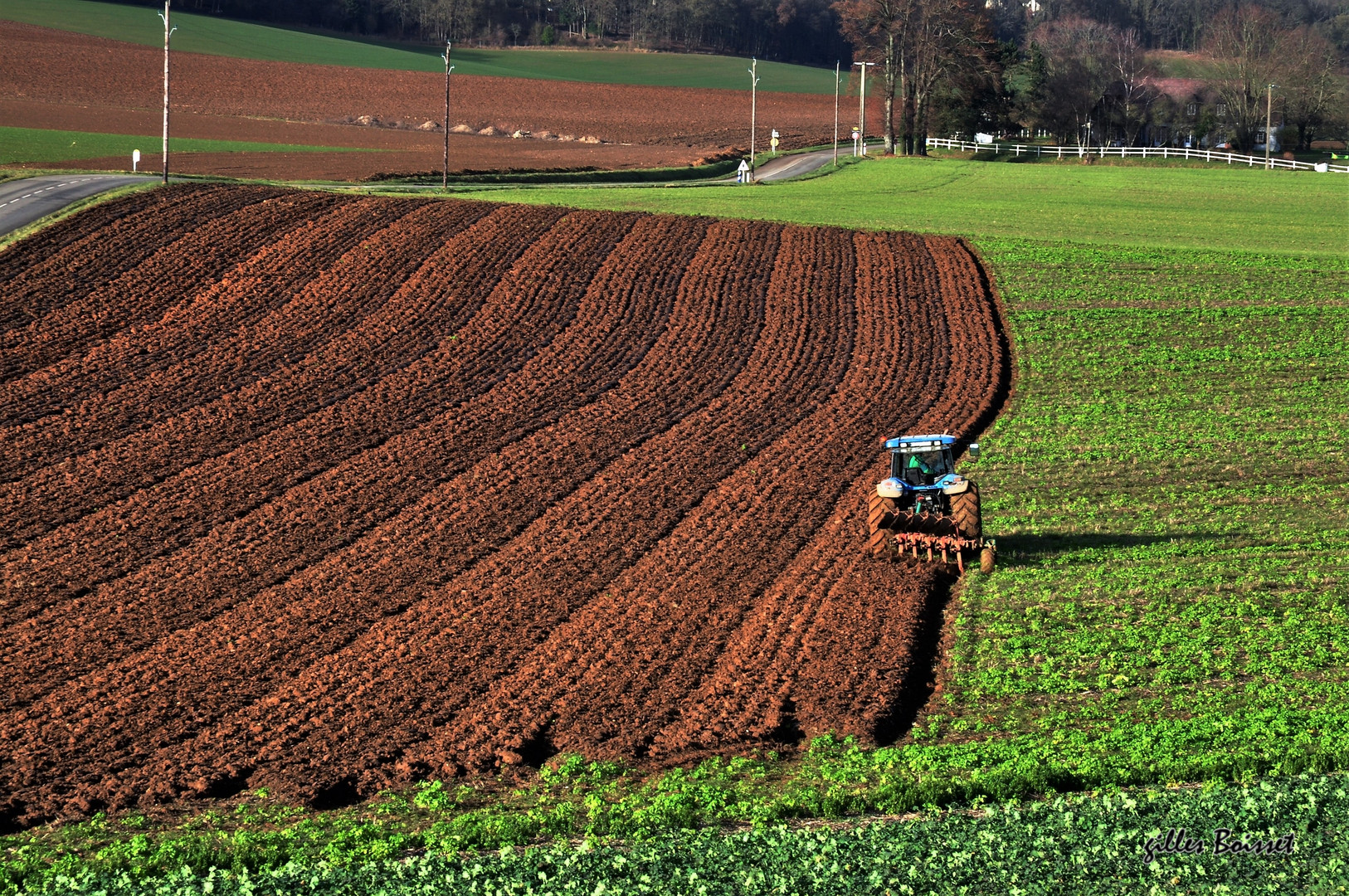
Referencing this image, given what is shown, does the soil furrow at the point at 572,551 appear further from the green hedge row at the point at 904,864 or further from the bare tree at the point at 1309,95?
the bare tree at the point at 1309,95

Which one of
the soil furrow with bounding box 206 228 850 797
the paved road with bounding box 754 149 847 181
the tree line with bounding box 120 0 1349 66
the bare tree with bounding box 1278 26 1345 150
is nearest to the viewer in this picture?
the soil furrow with bounding box 206 228 850 797

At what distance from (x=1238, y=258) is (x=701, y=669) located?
110ft

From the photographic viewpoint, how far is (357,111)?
106 metres

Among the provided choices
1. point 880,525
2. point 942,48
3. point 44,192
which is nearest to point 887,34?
point 942,48

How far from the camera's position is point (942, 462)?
67.3ft

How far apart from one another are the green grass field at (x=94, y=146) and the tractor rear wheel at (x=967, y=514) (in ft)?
175

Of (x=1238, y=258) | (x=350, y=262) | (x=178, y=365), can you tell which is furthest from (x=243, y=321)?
(x=1238, y=258)

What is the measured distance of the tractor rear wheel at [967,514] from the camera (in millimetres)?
19219

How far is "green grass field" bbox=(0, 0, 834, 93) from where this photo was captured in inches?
4975

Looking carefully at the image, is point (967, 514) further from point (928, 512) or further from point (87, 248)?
point (87, 248)

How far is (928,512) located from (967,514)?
887 mm

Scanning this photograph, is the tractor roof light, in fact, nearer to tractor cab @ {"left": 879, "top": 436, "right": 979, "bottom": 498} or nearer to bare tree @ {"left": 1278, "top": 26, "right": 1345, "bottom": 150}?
tractor cab @ {"left": 879, "top": 436, "right": 979, "bottom": 498}

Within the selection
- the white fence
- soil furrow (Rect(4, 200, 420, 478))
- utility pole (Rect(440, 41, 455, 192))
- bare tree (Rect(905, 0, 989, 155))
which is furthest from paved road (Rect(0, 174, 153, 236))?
the white fence

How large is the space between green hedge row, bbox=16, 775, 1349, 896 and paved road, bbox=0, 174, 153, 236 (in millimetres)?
31337
